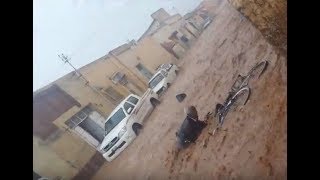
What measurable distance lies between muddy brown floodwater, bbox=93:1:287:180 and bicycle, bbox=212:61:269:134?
131 mm

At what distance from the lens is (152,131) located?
7.59 m

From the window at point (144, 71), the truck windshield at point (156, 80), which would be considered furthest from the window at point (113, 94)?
the truck windshield at point (156, 80)

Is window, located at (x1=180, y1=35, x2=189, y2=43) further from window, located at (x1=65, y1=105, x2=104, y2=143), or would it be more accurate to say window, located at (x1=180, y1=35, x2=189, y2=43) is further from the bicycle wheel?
the bicycle wheel

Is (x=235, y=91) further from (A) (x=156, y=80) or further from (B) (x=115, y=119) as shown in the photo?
(A) (x=156, y=80)

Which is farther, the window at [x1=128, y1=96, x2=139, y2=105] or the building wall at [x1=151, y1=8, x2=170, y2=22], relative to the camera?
→ the building wall at [x1=151, y1=8, x2=170, y2=22]

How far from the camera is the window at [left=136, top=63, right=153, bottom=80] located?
44.0 ft

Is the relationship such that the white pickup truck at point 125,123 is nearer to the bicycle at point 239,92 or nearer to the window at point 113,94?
the bicycle at point 239,92

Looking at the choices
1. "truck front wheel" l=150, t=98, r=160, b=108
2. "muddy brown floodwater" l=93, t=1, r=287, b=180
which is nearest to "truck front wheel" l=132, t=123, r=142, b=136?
"muddy brown floodwater" l=93, t=1, r=287, b=180

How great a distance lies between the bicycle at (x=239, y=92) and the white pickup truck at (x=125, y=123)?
2.83 meters

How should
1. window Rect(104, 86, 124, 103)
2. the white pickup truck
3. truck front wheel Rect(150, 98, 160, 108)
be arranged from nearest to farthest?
the white pickup truck
truck front wheel Rect(150, 98, 160, 108)
window Rect(104, 86, 124, 103)
